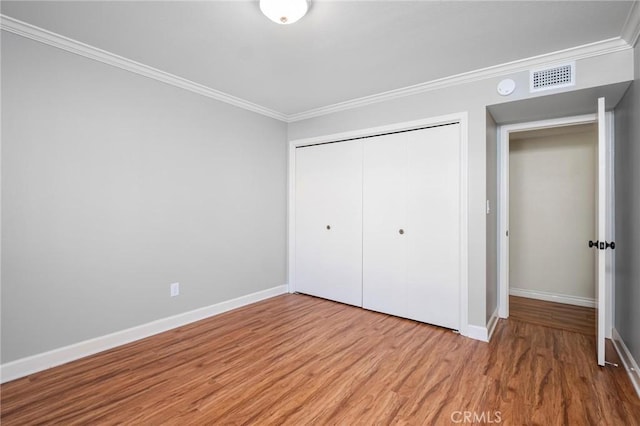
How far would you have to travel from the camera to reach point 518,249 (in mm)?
4277

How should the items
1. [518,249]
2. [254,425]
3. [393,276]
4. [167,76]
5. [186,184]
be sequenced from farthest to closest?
[518,249]
[393,276]
[186,184]
[167,76]
[254,425]

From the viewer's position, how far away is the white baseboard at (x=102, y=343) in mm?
2137

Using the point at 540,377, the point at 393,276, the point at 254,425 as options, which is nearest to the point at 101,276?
the point at 254,425

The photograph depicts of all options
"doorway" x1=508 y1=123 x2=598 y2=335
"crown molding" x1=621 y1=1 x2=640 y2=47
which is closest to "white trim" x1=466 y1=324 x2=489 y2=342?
"doorway" x1=508 y1=123 x2=598 y2=335

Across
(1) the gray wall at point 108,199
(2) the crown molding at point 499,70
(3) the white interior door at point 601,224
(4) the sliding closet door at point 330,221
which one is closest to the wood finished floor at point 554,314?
(3) the white interior door at point 601,224

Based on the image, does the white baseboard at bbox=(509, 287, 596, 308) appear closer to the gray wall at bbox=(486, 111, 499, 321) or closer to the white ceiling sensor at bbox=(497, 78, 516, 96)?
the gray wall at bbox=(486, 111, 499, 321)

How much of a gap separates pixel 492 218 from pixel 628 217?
1.03 m

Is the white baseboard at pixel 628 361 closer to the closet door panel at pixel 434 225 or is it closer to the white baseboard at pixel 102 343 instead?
the closet door panel at pixel 434 225

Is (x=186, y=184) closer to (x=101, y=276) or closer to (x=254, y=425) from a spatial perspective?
(x=101, y=276)

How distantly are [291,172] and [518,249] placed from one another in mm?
3418

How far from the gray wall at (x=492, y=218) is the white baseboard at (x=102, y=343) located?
2780 millimetres

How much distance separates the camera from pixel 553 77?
2.50 metres

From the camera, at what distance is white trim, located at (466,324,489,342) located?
280 cm

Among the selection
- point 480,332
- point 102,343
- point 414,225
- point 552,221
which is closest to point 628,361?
point 480,332
